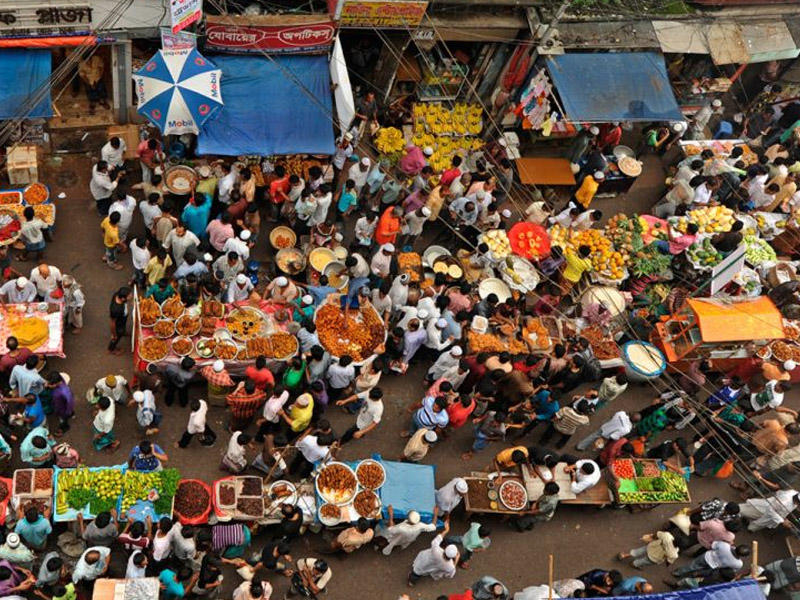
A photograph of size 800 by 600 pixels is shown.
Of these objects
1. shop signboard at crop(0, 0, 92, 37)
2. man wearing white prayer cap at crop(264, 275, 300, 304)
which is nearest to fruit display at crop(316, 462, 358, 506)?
man wearing white prayer cap at crop(264, 275, 300, 304)

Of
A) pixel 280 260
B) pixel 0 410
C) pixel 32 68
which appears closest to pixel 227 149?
pixel 280 260

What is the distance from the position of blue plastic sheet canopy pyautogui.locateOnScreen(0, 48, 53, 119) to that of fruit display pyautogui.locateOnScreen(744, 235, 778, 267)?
563 inches

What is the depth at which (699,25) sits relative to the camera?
754 inches

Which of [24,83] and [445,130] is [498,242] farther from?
[24,83]

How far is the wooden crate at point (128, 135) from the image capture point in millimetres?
16173

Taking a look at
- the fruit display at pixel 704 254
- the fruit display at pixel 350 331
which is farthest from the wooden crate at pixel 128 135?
the fruit display at pixel 704 254

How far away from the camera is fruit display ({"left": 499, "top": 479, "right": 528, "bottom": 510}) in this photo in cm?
1350

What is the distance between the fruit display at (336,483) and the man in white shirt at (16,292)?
5492mm

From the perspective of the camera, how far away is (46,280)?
13.4 meters

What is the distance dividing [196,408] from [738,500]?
1014 cm

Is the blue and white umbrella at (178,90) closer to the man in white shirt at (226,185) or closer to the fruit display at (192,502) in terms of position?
the man in white shirt at (226,185)

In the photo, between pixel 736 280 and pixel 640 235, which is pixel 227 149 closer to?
pixel 640 235

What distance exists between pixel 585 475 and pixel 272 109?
28.9ft

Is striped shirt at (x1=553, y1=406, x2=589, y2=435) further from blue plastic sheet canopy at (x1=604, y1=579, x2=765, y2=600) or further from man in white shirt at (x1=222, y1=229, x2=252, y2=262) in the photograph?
man in white shirt at (x1=222, y1=229, x2=252, y2=262)
